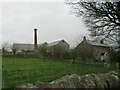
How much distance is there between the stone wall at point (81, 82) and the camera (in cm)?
479

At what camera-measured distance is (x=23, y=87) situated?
459cm

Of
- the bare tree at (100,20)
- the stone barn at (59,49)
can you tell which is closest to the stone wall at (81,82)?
the bare tree at (100,20)

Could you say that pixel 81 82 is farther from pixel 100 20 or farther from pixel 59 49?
pixel 59 49

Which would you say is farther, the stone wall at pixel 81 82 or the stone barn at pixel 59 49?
the stone barn at pixel 59 49

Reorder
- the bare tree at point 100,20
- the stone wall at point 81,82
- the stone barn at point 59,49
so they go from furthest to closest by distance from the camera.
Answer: the stone barn at point 59,49 < the bare tree at point 100,20 < the stone wall at point 81,82

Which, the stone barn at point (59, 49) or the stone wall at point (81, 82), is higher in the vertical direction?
the stone barn at point (59, 49)

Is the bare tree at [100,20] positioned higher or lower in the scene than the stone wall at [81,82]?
higher

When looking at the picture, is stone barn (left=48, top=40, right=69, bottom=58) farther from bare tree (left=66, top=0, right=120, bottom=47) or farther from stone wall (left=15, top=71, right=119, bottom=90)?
stone wall (left=15, top=71, right=119, bottom=90)

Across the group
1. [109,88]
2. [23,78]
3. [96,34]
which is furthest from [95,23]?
[23,78]

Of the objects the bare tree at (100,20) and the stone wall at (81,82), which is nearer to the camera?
the stone wall at (81,82)

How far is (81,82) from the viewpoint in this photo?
5.69 meters

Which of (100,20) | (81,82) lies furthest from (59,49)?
(81,82)

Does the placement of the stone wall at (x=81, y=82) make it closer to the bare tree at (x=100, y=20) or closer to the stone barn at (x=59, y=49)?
the bare tree at (x=100, y=20)

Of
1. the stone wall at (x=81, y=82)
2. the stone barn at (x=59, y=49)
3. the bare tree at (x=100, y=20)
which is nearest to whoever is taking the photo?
the stone wall at (x=81, y=82)
